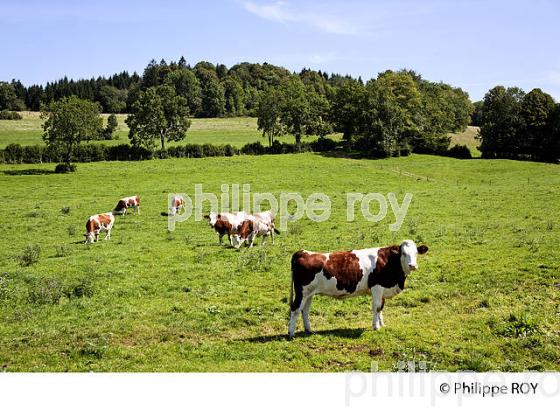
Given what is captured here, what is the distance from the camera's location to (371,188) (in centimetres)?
4884

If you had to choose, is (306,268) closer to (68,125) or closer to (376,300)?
(376,300)

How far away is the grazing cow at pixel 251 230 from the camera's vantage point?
24.0 meters

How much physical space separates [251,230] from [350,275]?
487 inches

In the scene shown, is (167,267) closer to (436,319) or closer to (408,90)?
(436,319)

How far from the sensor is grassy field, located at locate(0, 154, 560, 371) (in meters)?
11.2

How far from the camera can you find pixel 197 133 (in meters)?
99.2

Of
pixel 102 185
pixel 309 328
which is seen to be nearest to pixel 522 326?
pixel 309 328

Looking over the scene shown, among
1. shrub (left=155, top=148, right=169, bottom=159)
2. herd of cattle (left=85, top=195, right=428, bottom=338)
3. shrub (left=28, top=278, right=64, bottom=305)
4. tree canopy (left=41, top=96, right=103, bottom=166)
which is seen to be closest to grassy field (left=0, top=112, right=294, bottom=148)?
shrub (left=155, top=148, right=169, bottom=159)

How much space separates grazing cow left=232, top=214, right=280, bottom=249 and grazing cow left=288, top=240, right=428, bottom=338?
11580 millimetres

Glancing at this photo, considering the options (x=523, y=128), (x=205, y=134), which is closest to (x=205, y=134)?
(x=205, y=134)

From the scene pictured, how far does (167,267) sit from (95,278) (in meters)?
2.89

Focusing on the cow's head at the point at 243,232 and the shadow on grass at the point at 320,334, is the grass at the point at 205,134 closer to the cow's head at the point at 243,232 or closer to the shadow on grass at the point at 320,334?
the cow's head at the point at 243,232

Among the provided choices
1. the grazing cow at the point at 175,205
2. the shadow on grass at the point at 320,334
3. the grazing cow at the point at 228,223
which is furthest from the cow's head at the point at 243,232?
the grazing cow at the point at 175,205

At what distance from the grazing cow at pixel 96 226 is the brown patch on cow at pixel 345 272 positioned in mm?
17933
